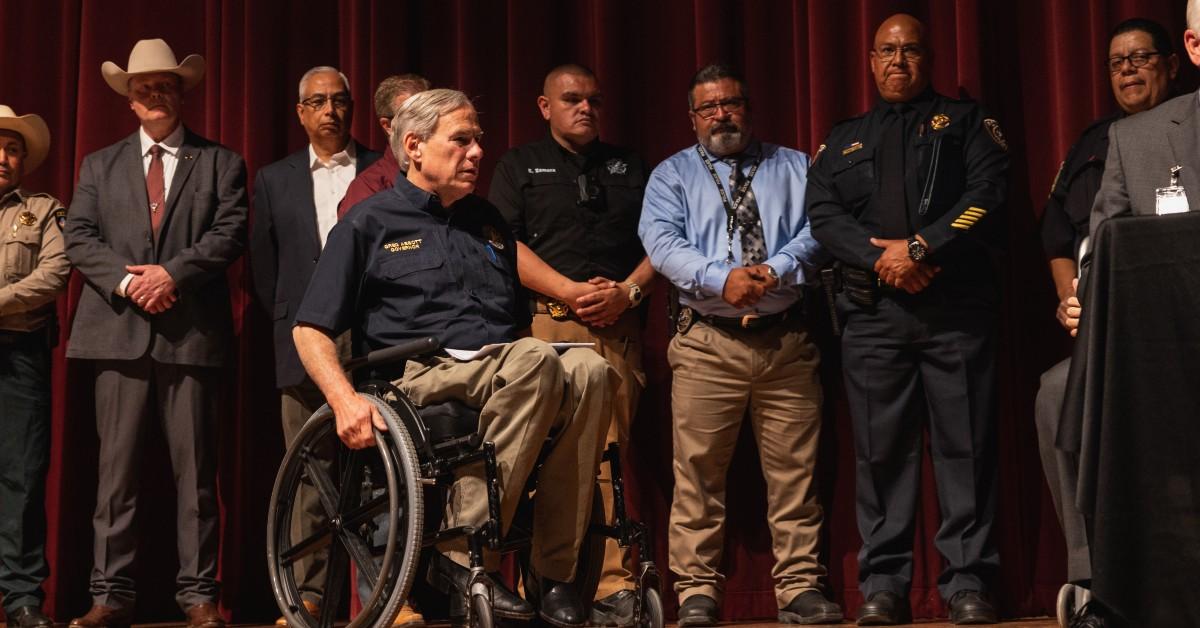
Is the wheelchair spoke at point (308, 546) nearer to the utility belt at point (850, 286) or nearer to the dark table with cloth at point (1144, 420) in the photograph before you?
the dark table with cloth at point (1144, 420)

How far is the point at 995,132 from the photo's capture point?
4.27 metres

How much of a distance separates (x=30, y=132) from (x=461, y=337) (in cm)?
232

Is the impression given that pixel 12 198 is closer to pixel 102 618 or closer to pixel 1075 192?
pixel 102 618

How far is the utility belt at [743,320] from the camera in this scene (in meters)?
4.31

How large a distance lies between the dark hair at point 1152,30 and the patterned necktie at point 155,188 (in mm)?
3240

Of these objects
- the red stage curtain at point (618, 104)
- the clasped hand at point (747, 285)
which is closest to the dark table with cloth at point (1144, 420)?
the clasped hand at point (747, 285)

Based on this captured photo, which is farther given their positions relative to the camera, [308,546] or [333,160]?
[333,160]

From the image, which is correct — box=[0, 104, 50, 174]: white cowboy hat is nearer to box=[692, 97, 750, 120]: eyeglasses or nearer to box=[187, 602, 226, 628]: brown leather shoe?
box=[187, 602, 226, 628]: brown leather shoe

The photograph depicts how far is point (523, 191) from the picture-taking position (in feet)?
15.0

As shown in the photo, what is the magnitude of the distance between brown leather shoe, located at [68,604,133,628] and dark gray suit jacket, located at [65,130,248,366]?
2.65 ft

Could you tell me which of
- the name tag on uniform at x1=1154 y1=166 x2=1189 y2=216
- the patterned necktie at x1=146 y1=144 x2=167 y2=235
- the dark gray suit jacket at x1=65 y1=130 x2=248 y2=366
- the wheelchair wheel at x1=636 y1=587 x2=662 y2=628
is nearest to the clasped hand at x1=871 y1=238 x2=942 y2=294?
the name tag on uniform at x1=1154 y1=166 x2=1189 y2=216

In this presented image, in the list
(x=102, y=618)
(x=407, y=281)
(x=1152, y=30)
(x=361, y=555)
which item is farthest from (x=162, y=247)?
(x=1152, y=30)

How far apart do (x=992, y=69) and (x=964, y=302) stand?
3.40 feet

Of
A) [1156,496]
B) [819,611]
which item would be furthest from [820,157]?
[1156,496]
